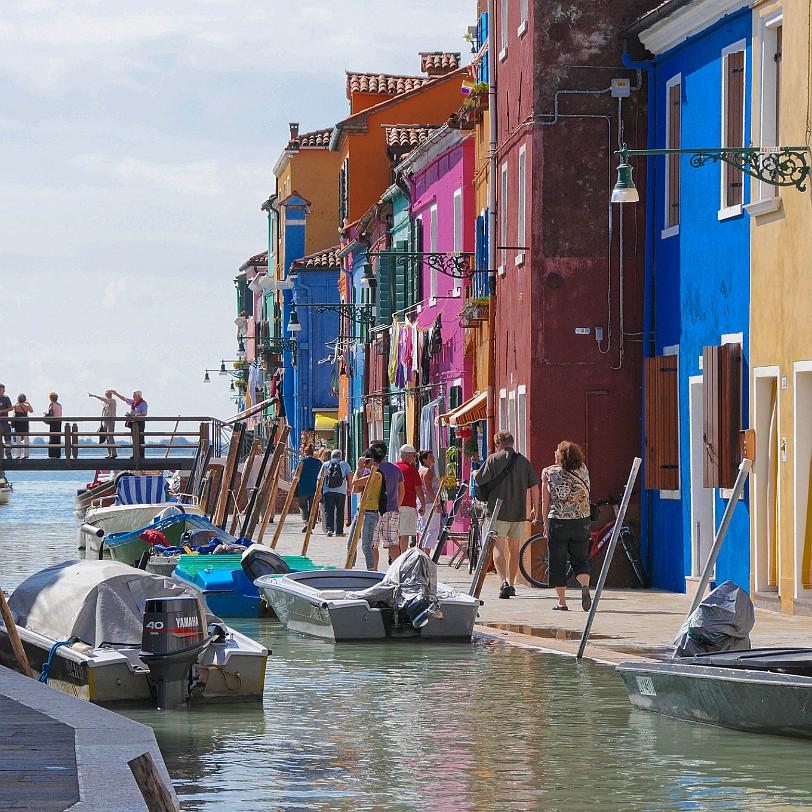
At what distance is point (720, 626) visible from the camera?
13.3m

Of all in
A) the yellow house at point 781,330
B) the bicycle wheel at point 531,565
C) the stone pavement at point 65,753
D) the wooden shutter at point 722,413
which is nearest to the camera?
the stone pavement at point 65,753

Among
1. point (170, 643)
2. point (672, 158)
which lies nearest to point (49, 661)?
point (170, 643)

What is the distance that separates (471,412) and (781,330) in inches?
451

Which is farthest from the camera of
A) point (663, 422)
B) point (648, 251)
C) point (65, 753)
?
point (648, 251)

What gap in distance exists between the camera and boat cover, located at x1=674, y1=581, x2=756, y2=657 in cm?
1328

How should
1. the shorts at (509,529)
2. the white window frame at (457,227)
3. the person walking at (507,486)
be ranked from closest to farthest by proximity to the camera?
the person walking at (507,486)
the shorts at (509,529)
the white window frame at (457,227)

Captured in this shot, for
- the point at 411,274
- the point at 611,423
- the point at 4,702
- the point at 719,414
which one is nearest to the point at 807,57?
the point at 719,414

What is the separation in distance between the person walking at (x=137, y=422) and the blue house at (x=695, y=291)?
31.8 metres

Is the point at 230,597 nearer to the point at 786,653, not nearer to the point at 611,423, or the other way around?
the point at 611,423

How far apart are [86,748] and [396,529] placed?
16142mm

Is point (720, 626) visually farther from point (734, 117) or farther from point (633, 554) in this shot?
point (633, 554)

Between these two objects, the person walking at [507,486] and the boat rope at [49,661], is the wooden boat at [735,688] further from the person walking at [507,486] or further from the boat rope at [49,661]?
the person walking at [507,486]

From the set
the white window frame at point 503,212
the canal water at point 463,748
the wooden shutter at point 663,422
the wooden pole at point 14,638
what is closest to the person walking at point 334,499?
the white window frame at point 503,212

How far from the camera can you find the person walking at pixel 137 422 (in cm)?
5412
